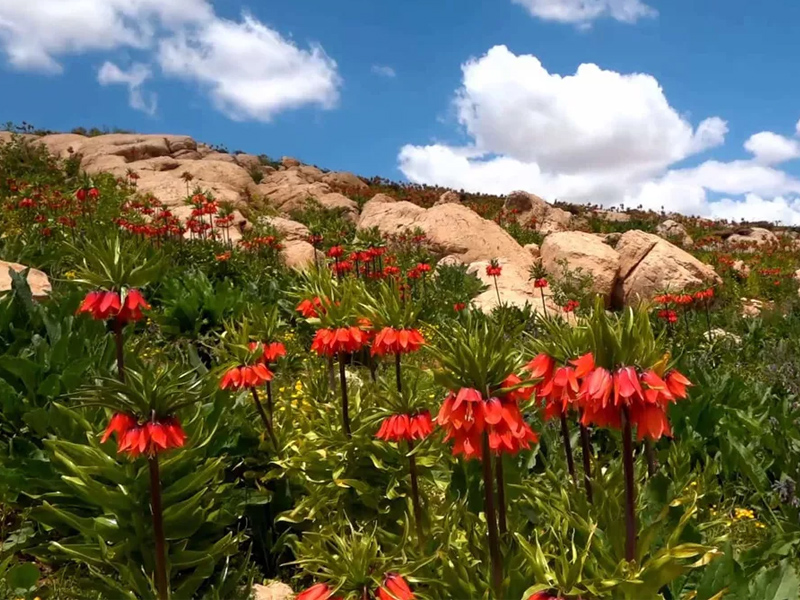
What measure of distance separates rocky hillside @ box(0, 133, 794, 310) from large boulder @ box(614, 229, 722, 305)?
0.03 metres

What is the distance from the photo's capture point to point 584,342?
7.73ft

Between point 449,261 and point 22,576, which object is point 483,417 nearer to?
point 22,576

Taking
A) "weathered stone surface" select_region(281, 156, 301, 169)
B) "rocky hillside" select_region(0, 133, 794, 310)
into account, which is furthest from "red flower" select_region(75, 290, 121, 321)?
"weathered stone surface" select_region(281, 156, 301, 169)

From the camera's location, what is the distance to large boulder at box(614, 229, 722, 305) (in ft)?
46.4

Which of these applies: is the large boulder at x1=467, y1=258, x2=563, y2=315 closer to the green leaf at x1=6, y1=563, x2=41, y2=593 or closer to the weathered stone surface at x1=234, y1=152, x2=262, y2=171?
the green leaf at x1=6, y1=563, x2=41, y2=593

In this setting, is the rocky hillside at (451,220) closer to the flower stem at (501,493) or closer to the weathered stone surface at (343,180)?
the weathered stone surface at (343,180)

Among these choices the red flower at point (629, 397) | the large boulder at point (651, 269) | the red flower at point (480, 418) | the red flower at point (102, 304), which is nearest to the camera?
the red flower at point (629, 397)

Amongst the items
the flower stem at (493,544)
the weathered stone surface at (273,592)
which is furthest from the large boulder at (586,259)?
the flower stem at (493,544)

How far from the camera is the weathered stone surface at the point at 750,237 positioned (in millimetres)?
27955

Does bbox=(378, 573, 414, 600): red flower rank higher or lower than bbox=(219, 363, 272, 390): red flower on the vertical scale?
lower

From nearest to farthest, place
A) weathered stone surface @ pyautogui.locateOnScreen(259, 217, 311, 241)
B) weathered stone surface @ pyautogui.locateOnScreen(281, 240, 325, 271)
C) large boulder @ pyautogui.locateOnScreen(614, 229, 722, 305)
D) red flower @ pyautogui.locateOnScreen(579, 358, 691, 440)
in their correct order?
red flower @ pyautogui.locateOnScreen(579, 358, 691, 440), weathered stone surface @ pyautogui.locateOnScreen(281, 240, 325, 271), large boulder @ pyautogui.locateOnScreen(614, 229, 722, 305), weathered stone surface @ pyautogui.locateOnScreen(259, 217, 311, 241)

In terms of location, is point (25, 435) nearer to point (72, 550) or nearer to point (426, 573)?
point (72, 550)

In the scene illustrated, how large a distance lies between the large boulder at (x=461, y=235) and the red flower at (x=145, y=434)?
13701 mm

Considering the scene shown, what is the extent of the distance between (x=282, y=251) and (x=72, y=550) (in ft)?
38.3
